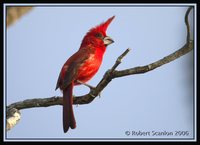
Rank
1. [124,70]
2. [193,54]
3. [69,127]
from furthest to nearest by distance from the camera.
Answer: [193,54], [69,127], [124,70]

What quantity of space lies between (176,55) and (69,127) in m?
0.99

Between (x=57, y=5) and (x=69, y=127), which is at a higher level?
(x=57, y=5)

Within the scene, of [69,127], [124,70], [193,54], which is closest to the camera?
[124,70]

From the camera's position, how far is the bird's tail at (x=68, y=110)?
8.98 ft

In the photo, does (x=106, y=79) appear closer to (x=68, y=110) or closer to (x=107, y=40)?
(x=68, y=110)

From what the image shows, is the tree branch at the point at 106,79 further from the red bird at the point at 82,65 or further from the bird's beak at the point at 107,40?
the bird's beak at the point at 107,40

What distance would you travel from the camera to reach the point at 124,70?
2.50 metres

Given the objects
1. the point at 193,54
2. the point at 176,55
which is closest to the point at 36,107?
the point at 176,55

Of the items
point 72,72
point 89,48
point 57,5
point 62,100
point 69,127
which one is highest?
point 57,5

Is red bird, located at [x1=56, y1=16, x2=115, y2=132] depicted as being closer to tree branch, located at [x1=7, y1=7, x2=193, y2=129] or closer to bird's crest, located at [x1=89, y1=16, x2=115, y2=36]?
bird's crest, located at [x1=89, y1=16, x2=115, y2=36]

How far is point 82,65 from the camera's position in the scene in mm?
3002

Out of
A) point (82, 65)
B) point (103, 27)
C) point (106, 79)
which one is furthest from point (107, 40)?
point (106, 79)

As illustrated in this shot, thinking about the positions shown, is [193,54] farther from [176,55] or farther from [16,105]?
[16,105]

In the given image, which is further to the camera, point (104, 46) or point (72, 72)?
point (104, 46)
